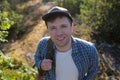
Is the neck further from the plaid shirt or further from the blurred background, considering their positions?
the blurred background

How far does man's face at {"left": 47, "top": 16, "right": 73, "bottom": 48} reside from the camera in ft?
10.2

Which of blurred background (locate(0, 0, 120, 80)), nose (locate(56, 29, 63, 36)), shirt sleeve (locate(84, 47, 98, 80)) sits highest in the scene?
nose (locate(56, 29, 63, 36))

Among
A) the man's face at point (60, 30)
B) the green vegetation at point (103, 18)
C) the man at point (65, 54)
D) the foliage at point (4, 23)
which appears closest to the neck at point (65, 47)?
the man at point (65, 54)

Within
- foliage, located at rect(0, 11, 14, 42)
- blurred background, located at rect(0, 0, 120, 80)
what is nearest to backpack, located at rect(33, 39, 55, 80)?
foliage, located at rect(0, 11, 14, 42)

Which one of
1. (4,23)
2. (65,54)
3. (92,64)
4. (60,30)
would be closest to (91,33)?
(4,23)

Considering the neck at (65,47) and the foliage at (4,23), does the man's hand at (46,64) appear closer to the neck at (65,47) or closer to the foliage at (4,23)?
the neck at (65,47)

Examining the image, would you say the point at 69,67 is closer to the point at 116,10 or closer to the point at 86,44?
the point at 86,44

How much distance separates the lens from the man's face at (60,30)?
310 centimetres

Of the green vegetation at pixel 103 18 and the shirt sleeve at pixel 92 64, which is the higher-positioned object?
the shirt sleeve at pixel 92 64

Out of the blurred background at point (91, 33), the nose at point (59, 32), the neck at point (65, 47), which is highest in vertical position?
the nose at point (59, 32)

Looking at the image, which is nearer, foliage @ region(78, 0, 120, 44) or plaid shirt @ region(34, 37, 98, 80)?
plaid shirt @ region(34, 37, 98, 80)

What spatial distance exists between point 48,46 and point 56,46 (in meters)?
0.10

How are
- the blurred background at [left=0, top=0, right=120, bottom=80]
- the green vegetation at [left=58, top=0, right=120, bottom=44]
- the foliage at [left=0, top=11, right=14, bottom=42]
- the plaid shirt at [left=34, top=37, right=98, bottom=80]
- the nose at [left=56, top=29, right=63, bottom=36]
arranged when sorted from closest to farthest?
the nose at [left=56, top=29, right=63, bottom=36] → the plaid shirt at [left=34, top=37, right=98, bottom=80] → the foliage at [left=0, top=11, right=14, bottom=42] → the blurred background at [left=0, top=0, right=120, bottom=80] → the green vegetation at [left=58, top=0, right=120, bottom=44]

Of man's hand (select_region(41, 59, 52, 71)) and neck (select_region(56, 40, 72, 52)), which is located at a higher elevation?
neck (select_region(56, 40, 72, 52))
